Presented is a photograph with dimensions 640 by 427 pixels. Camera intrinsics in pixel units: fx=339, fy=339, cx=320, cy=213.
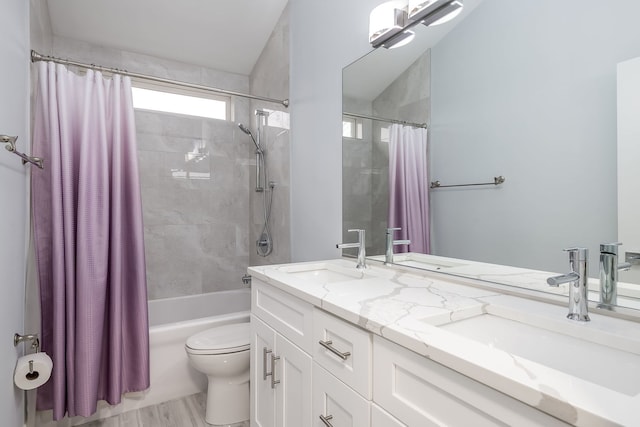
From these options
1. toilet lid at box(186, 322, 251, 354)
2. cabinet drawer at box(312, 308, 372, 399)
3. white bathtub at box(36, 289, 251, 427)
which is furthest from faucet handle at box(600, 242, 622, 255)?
white bathtub at box(36, 289, 251, 427)

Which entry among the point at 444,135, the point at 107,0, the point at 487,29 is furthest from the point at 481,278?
the point at 107,0

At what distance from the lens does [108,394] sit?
72.5 inches

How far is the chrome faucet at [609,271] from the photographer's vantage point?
850mm

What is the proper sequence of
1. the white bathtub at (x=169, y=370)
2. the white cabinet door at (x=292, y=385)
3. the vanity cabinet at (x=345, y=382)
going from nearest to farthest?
the vanity cabinet at (x=345, y=382)
the white cabinet door at (x=292, y=385)
the white bathtub at (x=169, y=370)

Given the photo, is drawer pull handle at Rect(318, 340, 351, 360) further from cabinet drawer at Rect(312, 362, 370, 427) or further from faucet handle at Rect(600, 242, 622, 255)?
faucet handle at Rect(600, 242, 622, 255)

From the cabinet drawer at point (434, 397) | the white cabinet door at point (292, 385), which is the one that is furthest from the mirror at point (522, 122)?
the white cabinet door at point (292, 385)

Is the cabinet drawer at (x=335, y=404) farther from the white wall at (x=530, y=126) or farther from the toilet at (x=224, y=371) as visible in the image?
the toilet at (x=224, y=371)

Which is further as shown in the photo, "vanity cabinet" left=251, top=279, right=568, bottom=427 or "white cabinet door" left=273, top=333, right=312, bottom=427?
"white cabinet door" left=273, top=333, right=312, bottom=427

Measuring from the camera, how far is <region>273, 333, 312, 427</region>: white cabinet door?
1130mm

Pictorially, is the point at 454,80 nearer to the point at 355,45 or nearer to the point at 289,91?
the point at 355,45

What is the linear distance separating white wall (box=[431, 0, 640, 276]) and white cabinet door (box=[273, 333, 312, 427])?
69 centimetres

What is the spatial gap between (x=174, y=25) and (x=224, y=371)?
242cm

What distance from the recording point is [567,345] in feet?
2.64

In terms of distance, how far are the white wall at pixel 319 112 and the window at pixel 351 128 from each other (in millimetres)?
46
